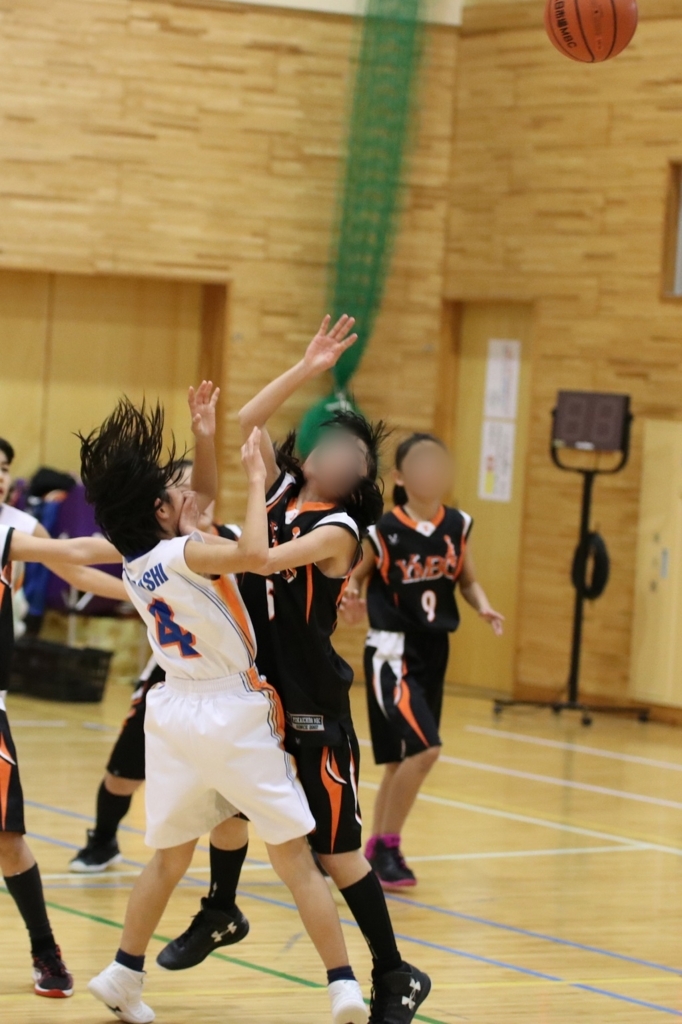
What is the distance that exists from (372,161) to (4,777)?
8468 mm

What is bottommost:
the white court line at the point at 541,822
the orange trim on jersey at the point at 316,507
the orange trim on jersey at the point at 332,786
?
the white court line at the point at 541,822

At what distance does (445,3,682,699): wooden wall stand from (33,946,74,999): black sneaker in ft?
25.5

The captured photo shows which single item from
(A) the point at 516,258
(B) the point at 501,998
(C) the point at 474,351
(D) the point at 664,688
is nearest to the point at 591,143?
(A) the point at 516,258

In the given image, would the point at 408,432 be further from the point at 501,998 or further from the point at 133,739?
the point at 501,998

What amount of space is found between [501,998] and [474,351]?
8.45 metres

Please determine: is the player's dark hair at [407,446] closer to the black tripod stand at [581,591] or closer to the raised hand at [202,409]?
the raised hand at [202,409]

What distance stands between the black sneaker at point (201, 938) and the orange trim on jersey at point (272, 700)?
2.45 ft

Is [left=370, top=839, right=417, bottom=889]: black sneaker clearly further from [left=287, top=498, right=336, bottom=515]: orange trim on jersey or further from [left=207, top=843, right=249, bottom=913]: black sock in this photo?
[left=287, top=498, right=336, bottom=515]: orange trim on jersey

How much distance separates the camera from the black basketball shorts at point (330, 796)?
13.6ft

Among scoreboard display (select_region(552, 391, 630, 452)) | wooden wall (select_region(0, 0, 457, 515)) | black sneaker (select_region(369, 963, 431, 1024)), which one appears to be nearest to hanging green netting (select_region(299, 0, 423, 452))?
wooden wall (select_region(0, 0, 457, 515))

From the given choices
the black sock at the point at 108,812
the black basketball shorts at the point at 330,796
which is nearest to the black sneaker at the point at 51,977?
the black basketball shorts at the point at 330,796

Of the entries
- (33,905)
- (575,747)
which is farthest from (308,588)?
(575,747)

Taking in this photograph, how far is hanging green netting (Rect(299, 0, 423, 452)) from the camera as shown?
39.6ft

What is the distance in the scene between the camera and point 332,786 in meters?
4.19
